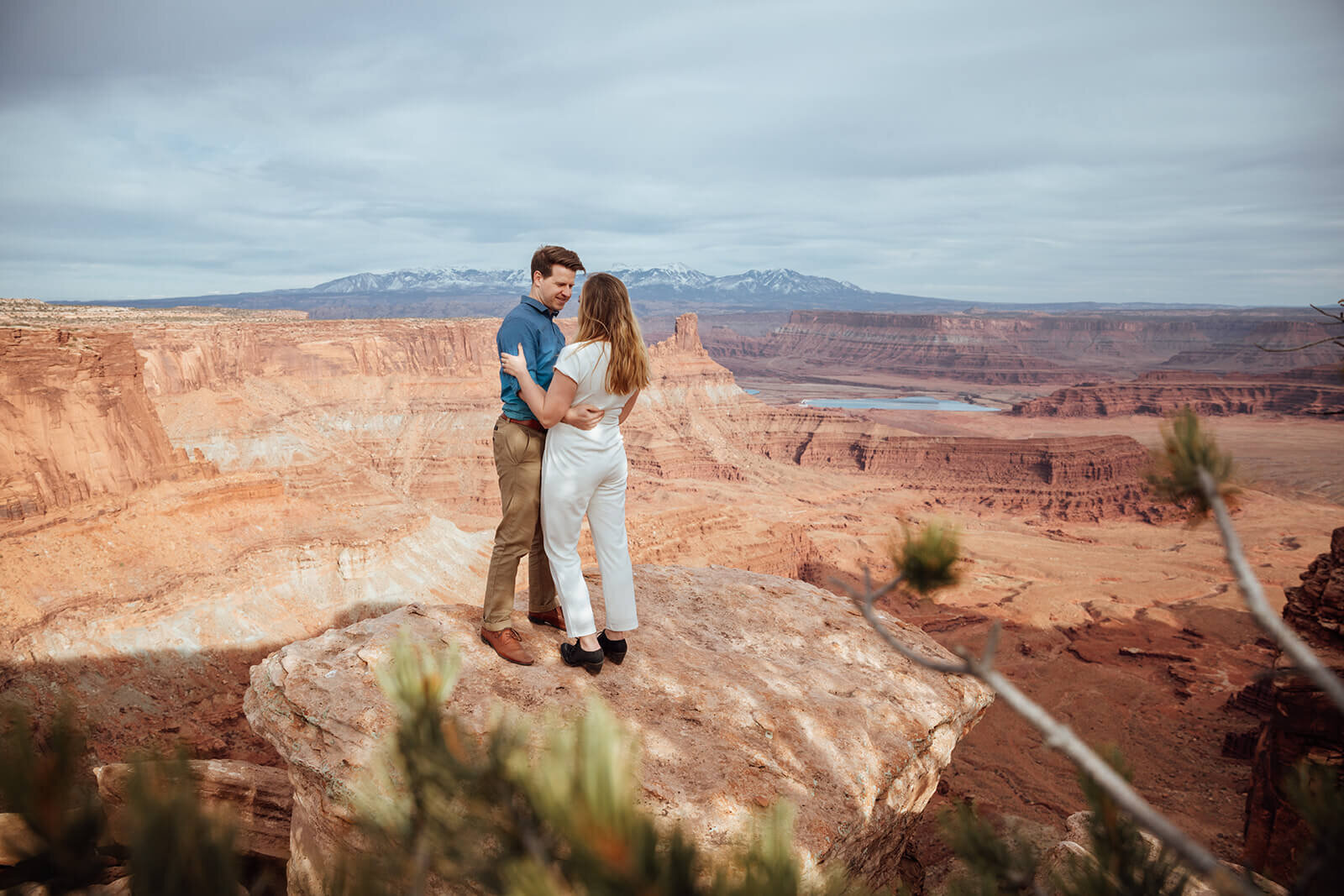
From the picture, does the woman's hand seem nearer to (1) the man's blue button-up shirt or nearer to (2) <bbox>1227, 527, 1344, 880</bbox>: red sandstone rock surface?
(1) the man's blue button-up shirt

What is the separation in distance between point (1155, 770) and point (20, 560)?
19656 mm

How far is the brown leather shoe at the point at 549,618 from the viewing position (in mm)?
4684

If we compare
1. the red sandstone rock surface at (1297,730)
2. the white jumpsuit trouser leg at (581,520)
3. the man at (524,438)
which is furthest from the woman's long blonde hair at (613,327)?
the red sandstone rock surface at (1297,730)

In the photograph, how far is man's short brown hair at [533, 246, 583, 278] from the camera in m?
3.64

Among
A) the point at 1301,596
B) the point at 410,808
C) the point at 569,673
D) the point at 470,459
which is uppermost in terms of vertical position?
the point at 410,808

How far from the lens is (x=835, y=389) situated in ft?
324

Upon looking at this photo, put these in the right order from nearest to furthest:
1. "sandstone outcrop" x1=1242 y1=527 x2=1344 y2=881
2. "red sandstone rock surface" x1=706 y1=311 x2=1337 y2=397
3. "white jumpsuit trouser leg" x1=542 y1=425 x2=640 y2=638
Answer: "white jumpsuit trouser leg" x1=542 y1=425 x2=640 y2=638, "sandstone outcrop" x1=1242 y1=527 x2=1344 y2=881, "red sandstone rock surface" x1=706 y1=311 x2=1337 y2=397

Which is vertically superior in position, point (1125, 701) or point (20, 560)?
point (20, 560)

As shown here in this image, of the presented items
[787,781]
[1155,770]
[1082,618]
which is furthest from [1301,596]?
[1082,618]

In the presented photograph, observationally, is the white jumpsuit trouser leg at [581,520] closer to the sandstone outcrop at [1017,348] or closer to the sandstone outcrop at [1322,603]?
the sandstone outcrop at [1322,603]

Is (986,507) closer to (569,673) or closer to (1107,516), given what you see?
(1107,516)

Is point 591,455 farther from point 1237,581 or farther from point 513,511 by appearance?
point 1237,581

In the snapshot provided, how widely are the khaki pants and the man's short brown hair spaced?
0.88m

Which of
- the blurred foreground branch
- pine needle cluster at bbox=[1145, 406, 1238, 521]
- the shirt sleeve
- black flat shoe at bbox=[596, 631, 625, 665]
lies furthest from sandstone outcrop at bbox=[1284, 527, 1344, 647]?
the shirt sleeve
